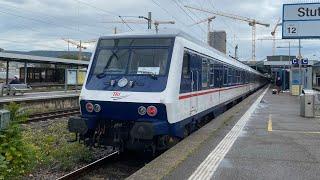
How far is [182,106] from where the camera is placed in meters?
10.8

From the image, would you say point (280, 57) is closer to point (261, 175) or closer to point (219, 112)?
point (219, 112)

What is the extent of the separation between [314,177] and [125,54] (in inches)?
199

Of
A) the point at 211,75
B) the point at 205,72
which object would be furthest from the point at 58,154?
the point at 211,75

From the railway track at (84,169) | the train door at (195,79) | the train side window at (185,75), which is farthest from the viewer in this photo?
the train door at (195,79)

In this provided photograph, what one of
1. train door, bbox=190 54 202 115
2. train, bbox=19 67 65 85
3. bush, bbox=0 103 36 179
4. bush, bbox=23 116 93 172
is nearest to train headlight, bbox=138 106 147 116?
bush, bbox=23 116 93 172

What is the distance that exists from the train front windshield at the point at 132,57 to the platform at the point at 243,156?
179 cm

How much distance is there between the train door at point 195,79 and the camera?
1189 cm

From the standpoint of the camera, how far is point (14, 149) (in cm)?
705

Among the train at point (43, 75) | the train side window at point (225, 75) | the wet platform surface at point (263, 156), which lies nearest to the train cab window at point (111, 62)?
the wet platform surface at point (263, 156)

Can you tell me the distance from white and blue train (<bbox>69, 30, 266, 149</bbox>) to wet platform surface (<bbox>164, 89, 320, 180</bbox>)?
99 cm

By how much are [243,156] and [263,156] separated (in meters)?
0.39

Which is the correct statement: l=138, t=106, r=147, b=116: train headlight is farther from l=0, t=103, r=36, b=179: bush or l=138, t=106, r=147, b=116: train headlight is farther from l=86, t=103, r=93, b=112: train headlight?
l=0, t=103, r=36, b=179: bush

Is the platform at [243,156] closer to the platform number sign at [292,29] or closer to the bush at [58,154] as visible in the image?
the bush at [58,154]

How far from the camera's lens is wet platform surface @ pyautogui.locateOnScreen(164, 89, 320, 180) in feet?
25.3
